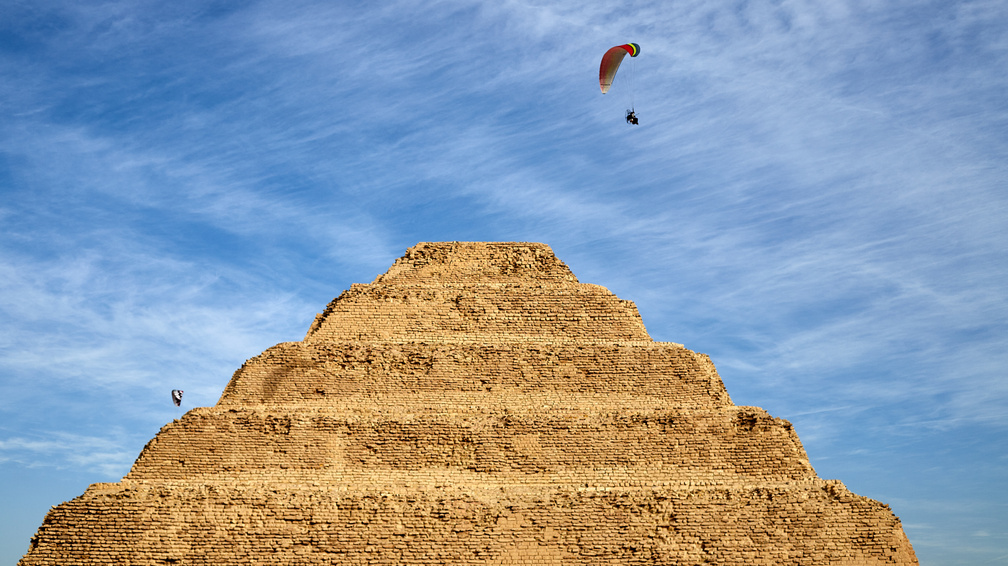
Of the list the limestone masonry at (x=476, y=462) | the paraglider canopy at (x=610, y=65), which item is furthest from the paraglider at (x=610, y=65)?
the limestone masonry at (x=476, y=462)

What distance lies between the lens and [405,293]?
2684cm

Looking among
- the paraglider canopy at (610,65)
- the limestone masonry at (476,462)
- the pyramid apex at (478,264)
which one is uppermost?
the paraglider canopy at (610,65)

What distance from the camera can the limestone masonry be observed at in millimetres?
19719

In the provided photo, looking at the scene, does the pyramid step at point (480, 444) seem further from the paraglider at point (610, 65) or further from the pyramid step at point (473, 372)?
the paraglider at point (610, 65)

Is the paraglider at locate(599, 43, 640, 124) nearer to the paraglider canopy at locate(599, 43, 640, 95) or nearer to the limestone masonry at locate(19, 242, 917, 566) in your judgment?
the paraglider canopy at locate(599, 43, 640, 95)

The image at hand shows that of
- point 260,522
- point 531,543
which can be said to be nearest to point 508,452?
point 531,543

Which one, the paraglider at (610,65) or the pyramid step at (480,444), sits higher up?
the paraglider at (610,65)

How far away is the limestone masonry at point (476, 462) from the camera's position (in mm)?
19719

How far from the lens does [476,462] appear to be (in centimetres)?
2159

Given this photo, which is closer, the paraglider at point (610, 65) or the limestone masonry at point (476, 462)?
the limestone masonry at point (476, 462)

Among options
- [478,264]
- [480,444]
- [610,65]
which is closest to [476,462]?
[480,444]

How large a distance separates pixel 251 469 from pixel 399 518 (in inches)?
151

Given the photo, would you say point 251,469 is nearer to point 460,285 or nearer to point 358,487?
point 358,487

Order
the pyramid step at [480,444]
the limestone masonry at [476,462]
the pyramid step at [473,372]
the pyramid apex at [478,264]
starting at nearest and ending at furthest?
1. the limestone masonry at [476,462]
2. the pyramid step at [480,444]
3. the pyramid step at [473,372]
4. the pyramid apex at [478,264]
